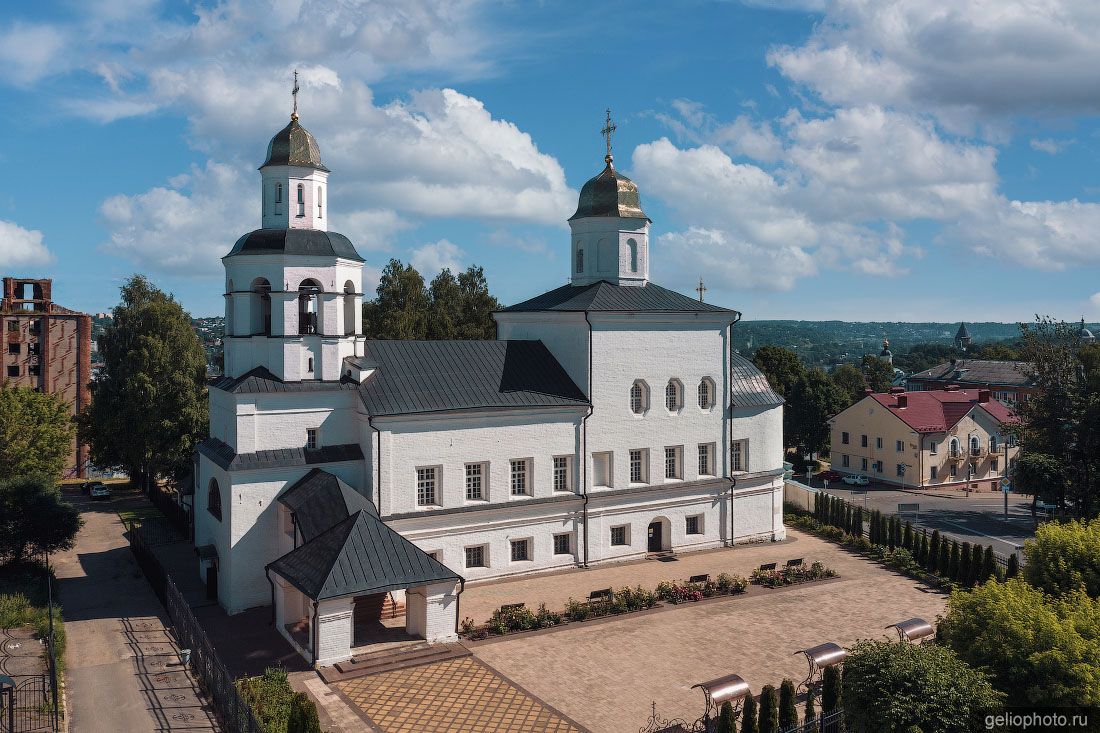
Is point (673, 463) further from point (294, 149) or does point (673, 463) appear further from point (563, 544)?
point (294, 149)

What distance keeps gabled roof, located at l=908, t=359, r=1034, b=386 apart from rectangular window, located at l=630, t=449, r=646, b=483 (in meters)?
74.2

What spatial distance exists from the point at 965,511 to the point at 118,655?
139 ft

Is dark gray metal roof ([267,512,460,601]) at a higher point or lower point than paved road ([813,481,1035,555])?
higher

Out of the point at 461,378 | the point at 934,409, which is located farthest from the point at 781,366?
the point at 461,378

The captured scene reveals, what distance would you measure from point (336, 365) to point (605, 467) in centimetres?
1060

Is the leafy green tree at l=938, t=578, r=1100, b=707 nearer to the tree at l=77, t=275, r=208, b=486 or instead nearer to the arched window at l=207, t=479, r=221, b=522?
the arched window at l=207, t=479, r=221, b=522

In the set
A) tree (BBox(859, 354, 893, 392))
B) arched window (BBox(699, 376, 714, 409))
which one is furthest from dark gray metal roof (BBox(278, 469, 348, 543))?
tree (BBox(859, 354, 893, 392))

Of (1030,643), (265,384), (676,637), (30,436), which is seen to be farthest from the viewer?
(30,436)

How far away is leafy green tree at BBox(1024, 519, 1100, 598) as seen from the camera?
69.4ft

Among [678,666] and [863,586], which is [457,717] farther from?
[863,586]

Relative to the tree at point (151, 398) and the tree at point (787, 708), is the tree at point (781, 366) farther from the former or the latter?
the tree at point (787, 708)

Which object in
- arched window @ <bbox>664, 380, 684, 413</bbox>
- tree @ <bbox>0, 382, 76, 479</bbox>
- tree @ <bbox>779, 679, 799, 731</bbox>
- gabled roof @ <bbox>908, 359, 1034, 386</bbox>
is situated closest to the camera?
tree @ <bbox>779, 679, 799, 731</bbox>

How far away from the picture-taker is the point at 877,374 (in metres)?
101

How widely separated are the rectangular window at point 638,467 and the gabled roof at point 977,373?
2919 inches
